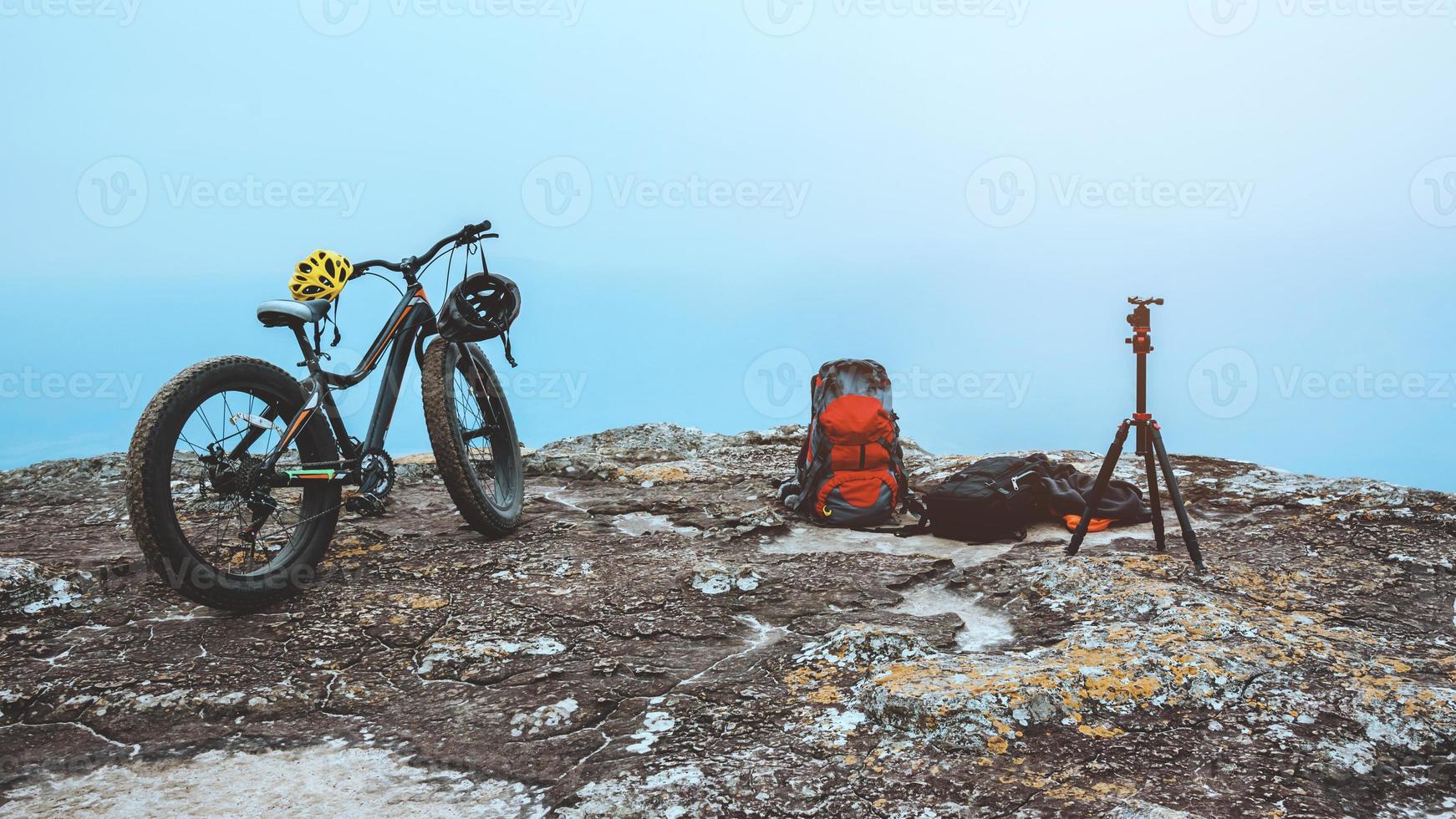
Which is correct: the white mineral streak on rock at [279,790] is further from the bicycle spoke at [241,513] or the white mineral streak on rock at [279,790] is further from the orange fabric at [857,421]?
the orange fabric at [857,421]

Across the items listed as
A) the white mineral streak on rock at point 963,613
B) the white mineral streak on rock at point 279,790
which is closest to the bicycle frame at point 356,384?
the white mineral streak on rock at point 279,790

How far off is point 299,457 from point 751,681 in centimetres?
281

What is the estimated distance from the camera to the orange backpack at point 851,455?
595 centimetres

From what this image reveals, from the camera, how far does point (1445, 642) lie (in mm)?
3527

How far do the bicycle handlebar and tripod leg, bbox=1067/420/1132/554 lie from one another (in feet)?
12.4

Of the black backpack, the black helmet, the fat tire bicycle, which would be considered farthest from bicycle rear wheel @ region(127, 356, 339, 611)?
the black backpack

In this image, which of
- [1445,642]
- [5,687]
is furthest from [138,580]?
[1445,642]

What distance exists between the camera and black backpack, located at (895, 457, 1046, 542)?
17.9 ft

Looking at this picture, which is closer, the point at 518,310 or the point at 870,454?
the point at 518,310

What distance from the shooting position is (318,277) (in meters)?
4.54

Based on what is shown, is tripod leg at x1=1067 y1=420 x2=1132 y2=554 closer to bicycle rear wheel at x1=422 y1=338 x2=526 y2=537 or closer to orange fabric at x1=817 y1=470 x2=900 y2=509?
orange fabric at x1=817 y1=470 x2=900 y2=509

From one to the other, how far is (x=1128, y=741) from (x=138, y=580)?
4.34 meters

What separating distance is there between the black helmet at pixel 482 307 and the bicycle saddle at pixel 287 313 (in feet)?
2.99

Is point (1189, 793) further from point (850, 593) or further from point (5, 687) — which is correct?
point (5, 687)
